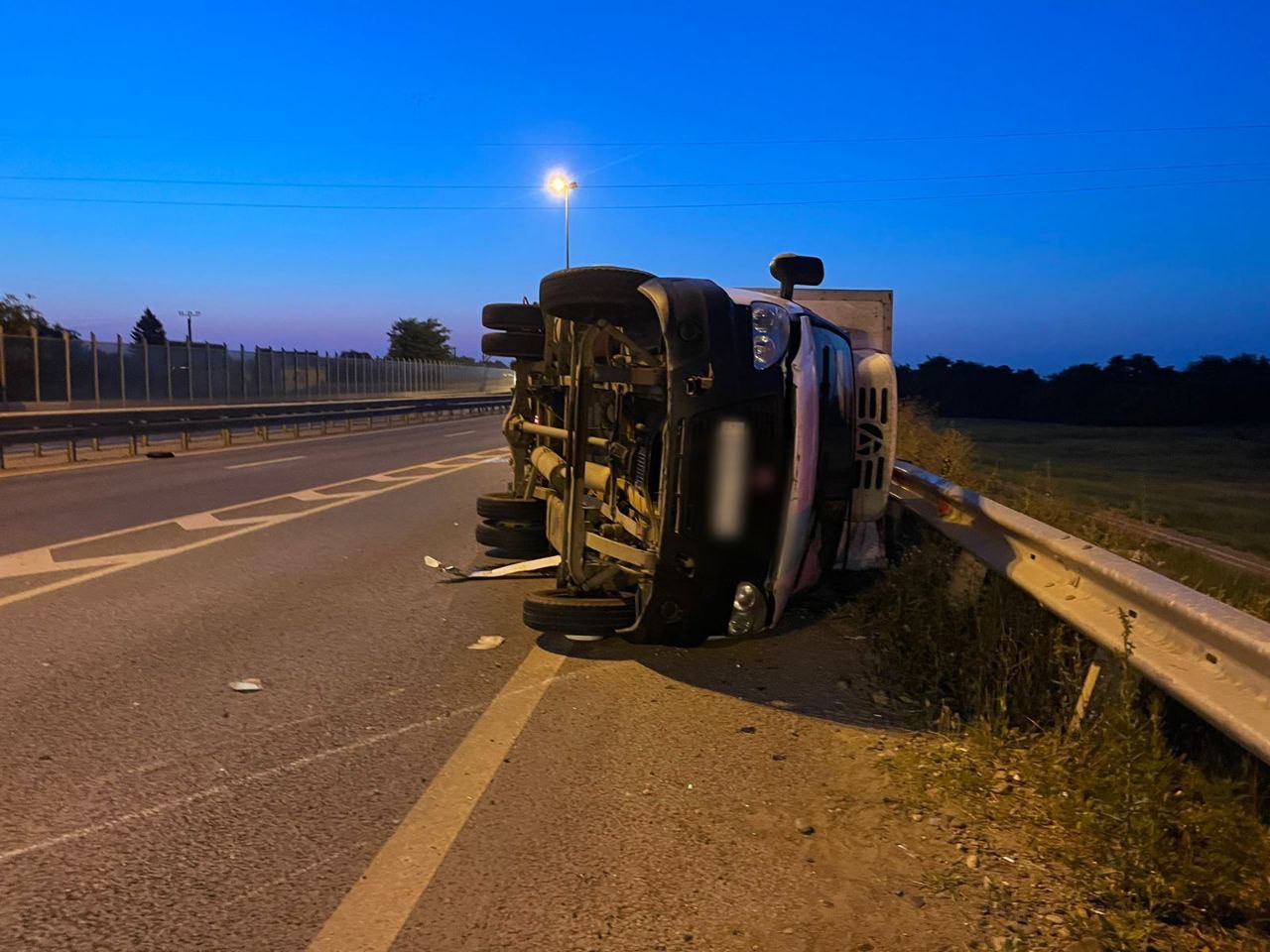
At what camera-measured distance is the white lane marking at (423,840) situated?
2846 millimetres

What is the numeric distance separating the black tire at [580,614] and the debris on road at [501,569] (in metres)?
1.73

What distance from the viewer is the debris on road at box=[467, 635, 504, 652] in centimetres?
589

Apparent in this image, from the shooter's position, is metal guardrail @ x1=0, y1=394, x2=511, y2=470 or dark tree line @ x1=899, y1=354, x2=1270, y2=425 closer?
metal guardrail @ x1=0, y1=394, x2=511, y2=470

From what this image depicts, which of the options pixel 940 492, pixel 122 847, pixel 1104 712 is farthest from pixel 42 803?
pixel 940 492

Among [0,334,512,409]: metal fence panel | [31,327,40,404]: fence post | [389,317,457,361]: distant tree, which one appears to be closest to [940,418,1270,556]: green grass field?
[0,334,512,409]: metal fence panel

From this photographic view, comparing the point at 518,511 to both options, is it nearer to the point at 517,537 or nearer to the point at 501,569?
the point at 517,537

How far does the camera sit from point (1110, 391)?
1880 inches

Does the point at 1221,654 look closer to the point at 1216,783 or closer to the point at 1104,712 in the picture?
the point at 1216,783

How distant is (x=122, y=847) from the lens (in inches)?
131

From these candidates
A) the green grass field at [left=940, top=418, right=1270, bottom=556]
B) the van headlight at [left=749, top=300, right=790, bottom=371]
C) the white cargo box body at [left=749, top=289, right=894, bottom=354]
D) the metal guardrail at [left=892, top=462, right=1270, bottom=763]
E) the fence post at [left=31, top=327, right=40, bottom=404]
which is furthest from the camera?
the fence post at [left=31, top=327, right=40, bottom=404]

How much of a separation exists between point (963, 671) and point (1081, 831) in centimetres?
161

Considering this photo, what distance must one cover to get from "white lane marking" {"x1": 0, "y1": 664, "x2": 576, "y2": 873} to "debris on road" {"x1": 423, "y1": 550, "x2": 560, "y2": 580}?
219 centimetres

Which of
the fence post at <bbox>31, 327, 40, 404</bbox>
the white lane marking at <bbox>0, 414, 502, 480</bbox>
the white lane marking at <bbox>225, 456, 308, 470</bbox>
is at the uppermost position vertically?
the fence post at <bbox>31, 327, 40, 404</bbox>

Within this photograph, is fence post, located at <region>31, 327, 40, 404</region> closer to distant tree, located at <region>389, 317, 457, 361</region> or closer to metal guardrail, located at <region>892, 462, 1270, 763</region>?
metal guardrail, located at <region>892, 462, 1270, 763</region>
